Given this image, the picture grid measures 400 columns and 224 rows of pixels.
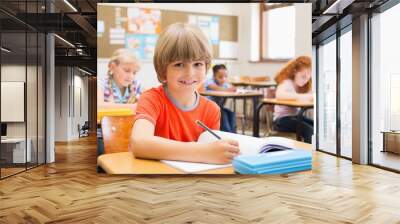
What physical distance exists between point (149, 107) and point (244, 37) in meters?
1.48

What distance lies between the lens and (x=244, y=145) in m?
4.84

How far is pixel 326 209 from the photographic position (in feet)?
12.2

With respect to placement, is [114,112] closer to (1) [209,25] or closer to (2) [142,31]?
(2) [142,31]

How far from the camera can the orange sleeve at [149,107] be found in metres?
4.78

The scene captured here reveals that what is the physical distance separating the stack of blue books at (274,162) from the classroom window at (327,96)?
3559mm

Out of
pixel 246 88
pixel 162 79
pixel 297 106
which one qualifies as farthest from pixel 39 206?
pixel 297 106

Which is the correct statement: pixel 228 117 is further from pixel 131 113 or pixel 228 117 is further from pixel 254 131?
pixel 131 113

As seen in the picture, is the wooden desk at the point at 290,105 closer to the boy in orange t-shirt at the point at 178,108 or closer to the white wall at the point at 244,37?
the white wall at the point at 244,37

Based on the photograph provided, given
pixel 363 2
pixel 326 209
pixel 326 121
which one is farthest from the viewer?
pixel 326 121

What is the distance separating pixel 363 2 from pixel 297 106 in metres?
2.20

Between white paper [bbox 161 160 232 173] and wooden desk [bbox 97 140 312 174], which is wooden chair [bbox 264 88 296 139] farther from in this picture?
white paper [bbox 161 160 232 173]

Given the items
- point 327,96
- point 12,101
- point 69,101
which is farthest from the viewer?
point 69,101

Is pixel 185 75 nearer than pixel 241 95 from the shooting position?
Yes

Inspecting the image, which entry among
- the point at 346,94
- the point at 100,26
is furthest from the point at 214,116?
the point at 346,94
